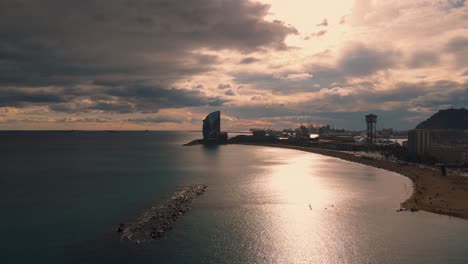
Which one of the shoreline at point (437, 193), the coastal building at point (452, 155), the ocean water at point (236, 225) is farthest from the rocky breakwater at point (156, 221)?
the coastal building at point (452, 155)

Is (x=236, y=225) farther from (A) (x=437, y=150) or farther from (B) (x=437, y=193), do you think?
(A) (x=437, y=150)

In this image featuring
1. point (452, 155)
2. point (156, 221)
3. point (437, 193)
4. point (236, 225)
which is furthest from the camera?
point (452, 155)

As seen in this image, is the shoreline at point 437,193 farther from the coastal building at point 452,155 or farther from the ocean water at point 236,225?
the coastal building at point 452,155

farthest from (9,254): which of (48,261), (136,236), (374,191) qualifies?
(374,191)

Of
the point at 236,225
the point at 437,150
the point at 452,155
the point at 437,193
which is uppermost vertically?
the point at 437,150

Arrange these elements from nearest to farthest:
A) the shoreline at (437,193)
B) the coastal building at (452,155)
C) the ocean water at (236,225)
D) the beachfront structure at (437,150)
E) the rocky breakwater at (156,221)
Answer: the ocean water at (236,225)
the rocky breakwater at (156,221)
the shoreline at (437,193)
the coastal building at (452,155)
the beachfront structure at (437,150)

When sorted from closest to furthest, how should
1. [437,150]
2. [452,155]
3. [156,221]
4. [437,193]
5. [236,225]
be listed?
[236,225] < [156,221] < [437,193] < [452,155] < [437,150]

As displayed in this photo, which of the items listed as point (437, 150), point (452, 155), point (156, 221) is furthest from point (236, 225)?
point (437, 150)

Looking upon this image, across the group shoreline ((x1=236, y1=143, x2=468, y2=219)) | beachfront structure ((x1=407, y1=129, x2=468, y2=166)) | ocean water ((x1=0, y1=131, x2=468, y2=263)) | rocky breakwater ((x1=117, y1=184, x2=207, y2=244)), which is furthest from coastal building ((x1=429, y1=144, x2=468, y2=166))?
rocky breakwater ((x1=117, y1=184, x2=207, y2=244))

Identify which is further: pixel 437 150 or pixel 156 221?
pixel 437 150
